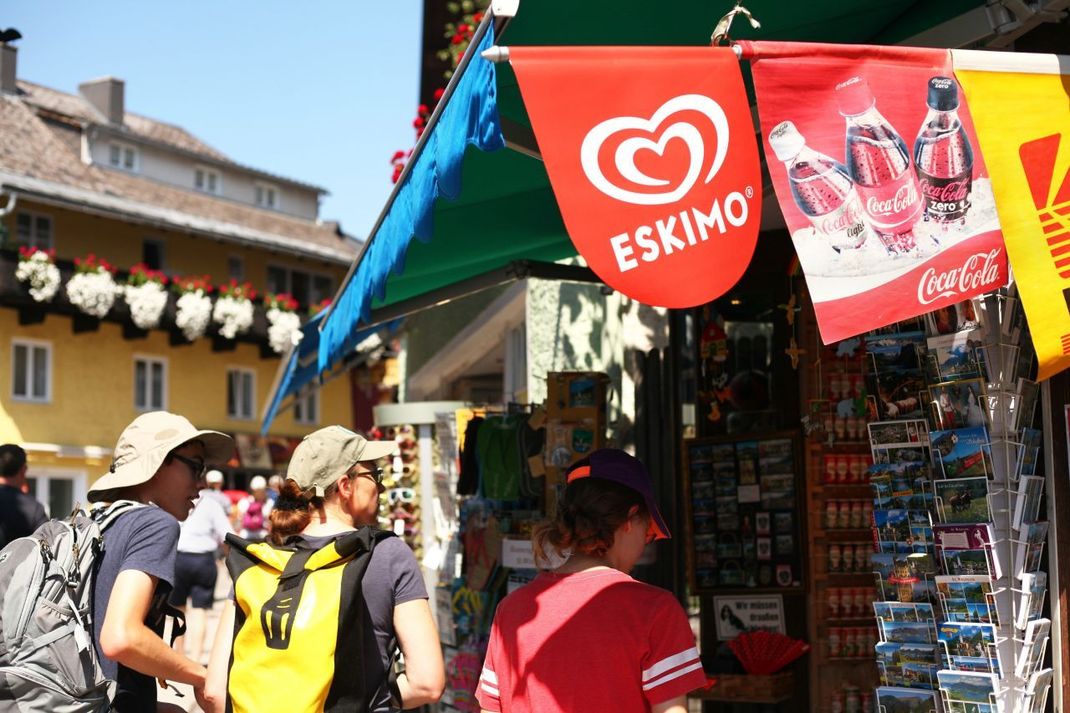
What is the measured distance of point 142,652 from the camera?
3432 millimetres

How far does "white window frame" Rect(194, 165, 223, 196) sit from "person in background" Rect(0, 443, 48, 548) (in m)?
38.1

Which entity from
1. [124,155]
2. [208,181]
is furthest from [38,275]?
[208,181]

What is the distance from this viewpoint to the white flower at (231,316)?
35.1m

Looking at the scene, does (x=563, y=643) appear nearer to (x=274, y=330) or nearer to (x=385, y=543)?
(x=385, y=543)

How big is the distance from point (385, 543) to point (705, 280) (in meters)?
1.07

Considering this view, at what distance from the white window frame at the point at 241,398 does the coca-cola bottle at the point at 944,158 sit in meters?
→ 34.7

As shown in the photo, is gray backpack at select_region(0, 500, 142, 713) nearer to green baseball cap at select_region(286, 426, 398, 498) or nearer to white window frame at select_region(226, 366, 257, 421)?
green baseball cap at select_region(286, 426, 398, 498)

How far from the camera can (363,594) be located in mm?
3266

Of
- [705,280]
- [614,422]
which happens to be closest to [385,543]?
[705,280]

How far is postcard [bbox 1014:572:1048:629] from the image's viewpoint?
3.55m

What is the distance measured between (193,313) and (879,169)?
32271 millimetres

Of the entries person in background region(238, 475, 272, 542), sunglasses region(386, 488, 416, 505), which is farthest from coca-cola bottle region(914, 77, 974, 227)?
person in background region(238, 475, 272, 542)

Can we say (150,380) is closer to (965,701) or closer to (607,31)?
(607,31)

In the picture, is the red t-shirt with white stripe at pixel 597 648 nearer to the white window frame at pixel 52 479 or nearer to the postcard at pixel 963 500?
the postcard at pixel 963 500
